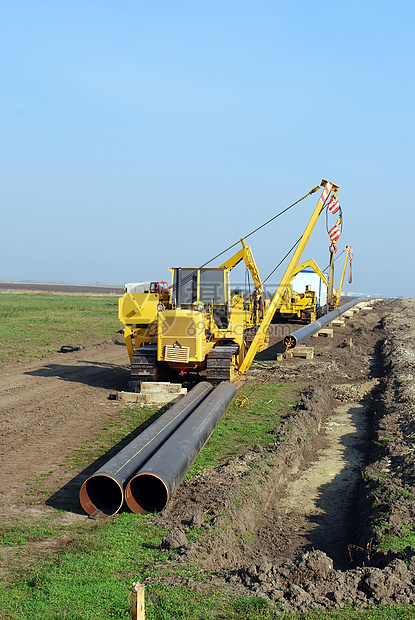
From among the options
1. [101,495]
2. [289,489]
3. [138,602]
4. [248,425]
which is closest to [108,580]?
[138,602]

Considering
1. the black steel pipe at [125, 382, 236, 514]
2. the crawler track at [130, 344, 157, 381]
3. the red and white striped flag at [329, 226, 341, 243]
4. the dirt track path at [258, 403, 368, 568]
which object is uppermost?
the red and white striped flag at [329, 226, 341, 243]

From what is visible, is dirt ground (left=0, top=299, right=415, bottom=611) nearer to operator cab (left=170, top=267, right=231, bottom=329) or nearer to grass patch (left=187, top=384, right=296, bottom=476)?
grass patch (left=187, top=384, right=296, bottom=476)

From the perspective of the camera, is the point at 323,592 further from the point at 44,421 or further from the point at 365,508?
the point at 44,421

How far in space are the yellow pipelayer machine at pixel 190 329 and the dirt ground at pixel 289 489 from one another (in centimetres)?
147

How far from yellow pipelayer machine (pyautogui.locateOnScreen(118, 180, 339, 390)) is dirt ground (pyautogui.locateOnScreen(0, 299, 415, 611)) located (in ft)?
4.81

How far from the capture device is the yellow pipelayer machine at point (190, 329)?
44.2 ft

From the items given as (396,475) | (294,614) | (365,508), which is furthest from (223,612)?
(396,475)

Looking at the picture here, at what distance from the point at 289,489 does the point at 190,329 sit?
5.12 metres

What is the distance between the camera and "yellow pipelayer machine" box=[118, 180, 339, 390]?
530 inches

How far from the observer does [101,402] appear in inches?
532

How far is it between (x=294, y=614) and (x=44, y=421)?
779 centimetres

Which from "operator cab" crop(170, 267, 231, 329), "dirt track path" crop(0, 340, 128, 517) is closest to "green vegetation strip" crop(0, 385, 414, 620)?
"dirt track path" crop(0, 340, 128, 517)

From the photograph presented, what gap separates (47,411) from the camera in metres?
12.4

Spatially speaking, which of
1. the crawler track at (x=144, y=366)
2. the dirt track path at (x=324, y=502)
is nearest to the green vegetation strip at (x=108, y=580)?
the dirt track path at (x=324, y=502)
